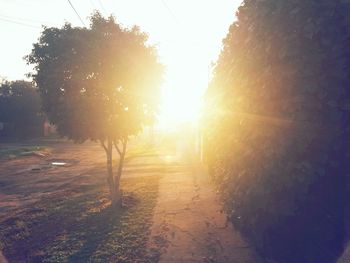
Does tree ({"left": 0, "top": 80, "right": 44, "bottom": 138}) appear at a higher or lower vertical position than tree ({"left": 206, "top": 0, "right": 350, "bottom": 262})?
higher

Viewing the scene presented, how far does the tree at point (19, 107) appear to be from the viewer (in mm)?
48344

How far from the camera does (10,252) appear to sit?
6.44 meters

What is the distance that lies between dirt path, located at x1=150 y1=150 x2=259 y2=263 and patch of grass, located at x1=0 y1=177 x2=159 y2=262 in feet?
1.25

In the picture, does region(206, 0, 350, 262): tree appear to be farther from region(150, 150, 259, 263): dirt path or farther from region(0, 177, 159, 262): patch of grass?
region(0, 177, 159, 262): patch of grass

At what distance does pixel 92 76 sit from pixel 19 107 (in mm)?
45690

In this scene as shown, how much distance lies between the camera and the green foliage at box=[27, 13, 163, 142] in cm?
830

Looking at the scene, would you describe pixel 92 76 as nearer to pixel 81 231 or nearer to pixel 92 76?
pixel 92 76

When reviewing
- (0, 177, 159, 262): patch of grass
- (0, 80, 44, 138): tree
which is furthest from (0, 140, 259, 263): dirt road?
(0, 80, 44, 138): tree

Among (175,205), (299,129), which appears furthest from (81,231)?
(299,129)

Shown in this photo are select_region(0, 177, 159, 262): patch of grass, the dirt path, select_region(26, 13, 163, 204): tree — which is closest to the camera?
the dirt path

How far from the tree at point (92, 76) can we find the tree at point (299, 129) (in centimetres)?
467

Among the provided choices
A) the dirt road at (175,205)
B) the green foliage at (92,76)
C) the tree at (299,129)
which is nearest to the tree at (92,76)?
the green foliage at (92,76)

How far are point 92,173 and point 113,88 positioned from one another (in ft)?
31.6

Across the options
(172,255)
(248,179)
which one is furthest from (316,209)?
(172,255)
